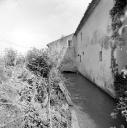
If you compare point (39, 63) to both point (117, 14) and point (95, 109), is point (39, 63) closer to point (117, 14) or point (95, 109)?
point (95, 109)

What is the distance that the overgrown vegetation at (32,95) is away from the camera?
423 cm

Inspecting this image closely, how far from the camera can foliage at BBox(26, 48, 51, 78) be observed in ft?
24.0

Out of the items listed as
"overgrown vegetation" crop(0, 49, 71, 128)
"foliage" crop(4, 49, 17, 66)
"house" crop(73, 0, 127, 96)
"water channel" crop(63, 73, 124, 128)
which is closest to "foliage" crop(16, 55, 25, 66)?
"overgrown vegetation" crop(0, 49, 71, 128)

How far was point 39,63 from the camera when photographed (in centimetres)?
750

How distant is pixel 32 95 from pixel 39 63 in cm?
230

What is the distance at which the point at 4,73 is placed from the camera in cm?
589

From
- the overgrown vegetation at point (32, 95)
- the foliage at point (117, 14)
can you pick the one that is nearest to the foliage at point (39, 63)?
the overgrown vegetation at point (32, 95)

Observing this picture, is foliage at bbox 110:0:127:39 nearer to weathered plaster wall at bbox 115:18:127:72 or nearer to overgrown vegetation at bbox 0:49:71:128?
weathered plaster wall at bbox 115:18:127:72

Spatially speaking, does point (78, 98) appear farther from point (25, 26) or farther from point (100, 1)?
point (25, 26)

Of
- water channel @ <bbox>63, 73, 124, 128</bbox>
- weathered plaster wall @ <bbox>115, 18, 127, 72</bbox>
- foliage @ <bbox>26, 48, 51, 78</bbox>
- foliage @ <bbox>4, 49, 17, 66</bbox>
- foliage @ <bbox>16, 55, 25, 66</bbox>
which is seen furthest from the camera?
foliage @ <bbox>16, 55, 25, 66</bbox>

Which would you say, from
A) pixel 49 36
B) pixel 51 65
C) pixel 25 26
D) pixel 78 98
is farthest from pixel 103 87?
pixel 49 36

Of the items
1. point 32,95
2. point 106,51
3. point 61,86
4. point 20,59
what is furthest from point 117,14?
point 32,95

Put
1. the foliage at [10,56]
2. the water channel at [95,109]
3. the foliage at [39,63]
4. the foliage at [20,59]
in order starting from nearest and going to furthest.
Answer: the water channel at [95,109] < the foliage at [39,63] < the foliage at [10,56] < the foliage at [20,59]

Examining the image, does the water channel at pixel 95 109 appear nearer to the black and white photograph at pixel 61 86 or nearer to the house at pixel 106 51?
the black and white photograph at pixel 61 86
